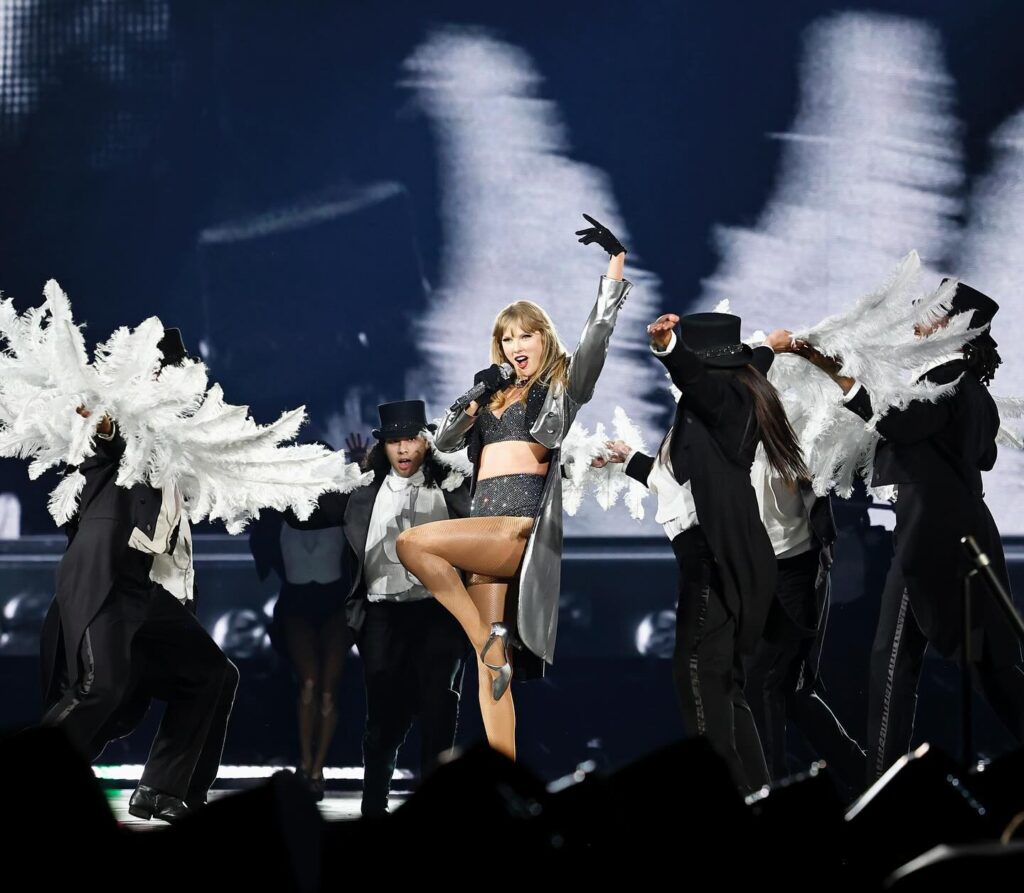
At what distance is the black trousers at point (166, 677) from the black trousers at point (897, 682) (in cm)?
217

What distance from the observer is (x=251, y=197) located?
6.25 m

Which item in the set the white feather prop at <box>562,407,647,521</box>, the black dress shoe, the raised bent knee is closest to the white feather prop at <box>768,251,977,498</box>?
the white feather prop at <box>562,407,647,521</box>

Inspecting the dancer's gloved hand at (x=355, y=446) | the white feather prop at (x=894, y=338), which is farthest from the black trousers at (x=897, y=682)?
the dancer's gloved hand at (x=355, y=446)

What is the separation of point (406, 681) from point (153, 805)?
1.23 m

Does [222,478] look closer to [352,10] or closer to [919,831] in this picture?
[352,10]

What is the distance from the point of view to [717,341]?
4.02 metres

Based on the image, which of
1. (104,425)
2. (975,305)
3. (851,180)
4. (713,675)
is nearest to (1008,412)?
(975,305)

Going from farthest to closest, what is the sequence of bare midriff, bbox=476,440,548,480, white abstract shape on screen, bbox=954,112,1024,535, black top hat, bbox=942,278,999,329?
white abstract shape on screen, bbox=954,112,1024,535 < black top hat, bbox=942,278,999,329 < bare midriff, bbox=476,440,548,480

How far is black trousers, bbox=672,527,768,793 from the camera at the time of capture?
3.63 meters

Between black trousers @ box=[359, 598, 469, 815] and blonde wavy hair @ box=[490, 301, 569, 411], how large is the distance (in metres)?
1.09

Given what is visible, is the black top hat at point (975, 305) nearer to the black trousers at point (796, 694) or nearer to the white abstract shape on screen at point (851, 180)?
the black trousers at point (796, 694)

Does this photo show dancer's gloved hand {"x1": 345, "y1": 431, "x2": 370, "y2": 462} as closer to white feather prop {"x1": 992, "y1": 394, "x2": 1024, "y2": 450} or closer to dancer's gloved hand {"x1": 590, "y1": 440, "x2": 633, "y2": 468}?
dancer's gloved hand {"x1": 590, "y1": 440, "x2": 633, "y2": 468}

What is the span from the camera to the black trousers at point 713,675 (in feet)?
11.9

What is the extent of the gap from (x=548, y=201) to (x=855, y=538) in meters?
2.19
